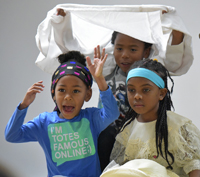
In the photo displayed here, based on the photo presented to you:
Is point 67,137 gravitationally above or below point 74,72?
below

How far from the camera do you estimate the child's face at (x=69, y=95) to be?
50.3 inches

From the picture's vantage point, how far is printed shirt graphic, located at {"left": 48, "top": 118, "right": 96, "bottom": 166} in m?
1.29

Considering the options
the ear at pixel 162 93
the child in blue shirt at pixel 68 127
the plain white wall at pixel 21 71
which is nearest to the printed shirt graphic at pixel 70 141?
the child in blue shirt at pixel 68 127

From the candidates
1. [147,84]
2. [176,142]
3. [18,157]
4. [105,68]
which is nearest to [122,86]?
[105,68]

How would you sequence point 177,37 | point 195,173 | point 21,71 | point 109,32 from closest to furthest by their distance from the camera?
point 195,173, point 177,37, point 109,32, point 21,71

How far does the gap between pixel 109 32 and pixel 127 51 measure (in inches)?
10.2

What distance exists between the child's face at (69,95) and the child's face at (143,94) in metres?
0.20

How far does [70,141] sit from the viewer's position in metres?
1.30

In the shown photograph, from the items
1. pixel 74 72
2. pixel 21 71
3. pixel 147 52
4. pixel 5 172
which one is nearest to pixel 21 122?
pixel 74 72

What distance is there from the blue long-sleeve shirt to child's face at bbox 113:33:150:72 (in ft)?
0.87

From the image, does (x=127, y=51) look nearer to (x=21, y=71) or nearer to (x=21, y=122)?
(x=21, y=122)

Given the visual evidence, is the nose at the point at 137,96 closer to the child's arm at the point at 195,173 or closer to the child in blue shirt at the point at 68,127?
the child in blue shirt at the point at 68,127

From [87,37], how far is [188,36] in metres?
0.52

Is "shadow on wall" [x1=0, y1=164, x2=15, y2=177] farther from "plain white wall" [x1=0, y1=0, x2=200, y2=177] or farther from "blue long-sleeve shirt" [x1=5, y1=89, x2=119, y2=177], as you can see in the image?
"blue long-sleeve shirt" [x1=5, y1=89, x2=119, y2=177]
